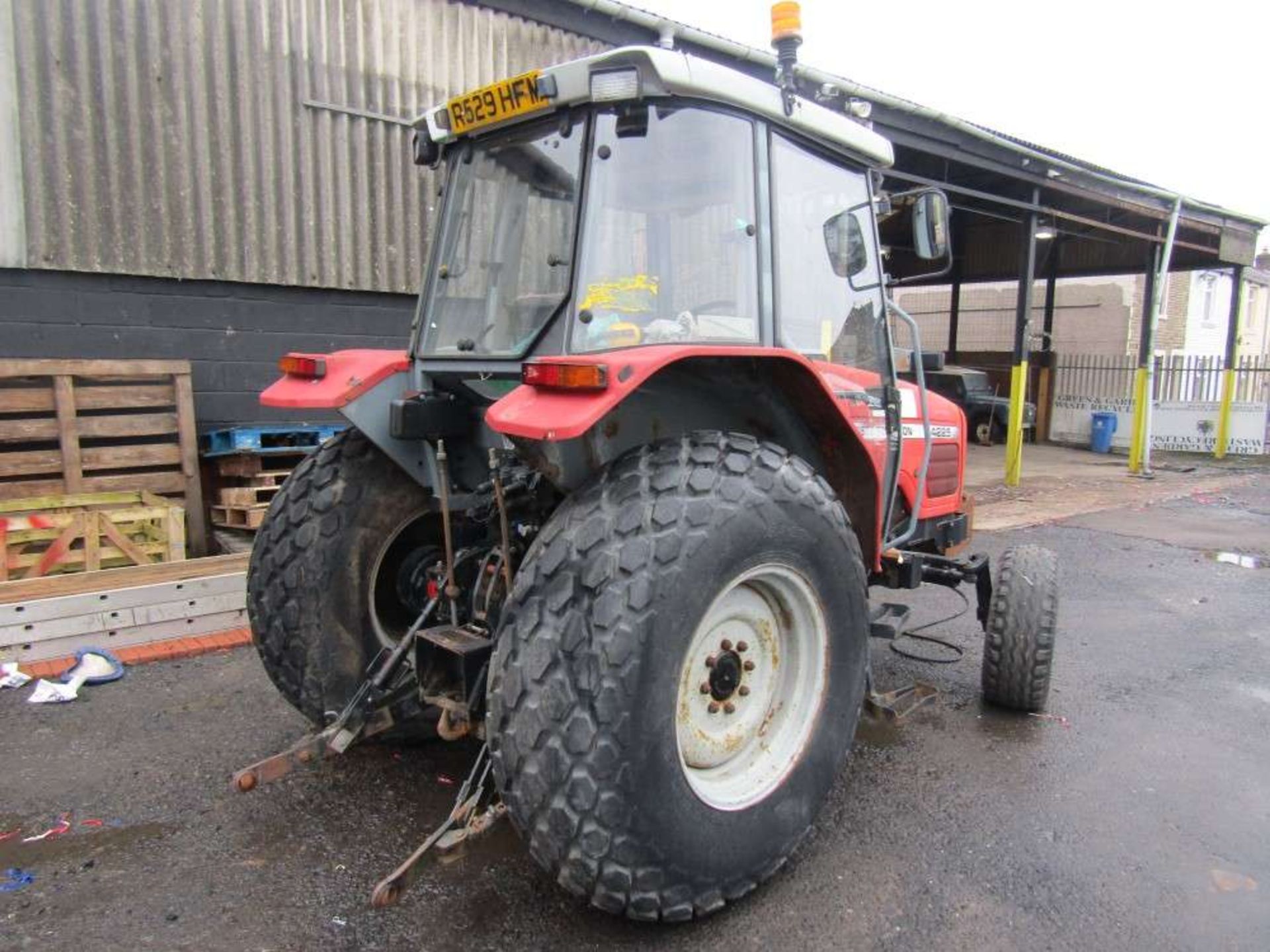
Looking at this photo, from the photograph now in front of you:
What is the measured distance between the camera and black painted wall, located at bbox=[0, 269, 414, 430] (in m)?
5.54

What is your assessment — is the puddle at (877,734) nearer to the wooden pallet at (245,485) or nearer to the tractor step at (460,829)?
the tractor step at (460,829)

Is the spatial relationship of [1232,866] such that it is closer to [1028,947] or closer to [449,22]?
[1028,947]

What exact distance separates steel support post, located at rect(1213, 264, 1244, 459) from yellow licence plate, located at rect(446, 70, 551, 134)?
53.9ft

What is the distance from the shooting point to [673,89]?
249 cm

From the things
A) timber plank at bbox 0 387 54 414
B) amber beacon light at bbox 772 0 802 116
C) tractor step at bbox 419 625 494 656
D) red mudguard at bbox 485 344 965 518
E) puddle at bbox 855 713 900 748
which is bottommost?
puddle at bbox 855 713 900 748

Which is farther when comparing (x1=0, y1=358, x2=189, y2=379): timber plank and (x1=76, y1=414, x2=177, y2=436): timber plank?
(x1=76, y1=414, x2=177, y2=436): timber plank

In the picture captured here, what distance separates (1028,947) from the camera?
7.58 feet

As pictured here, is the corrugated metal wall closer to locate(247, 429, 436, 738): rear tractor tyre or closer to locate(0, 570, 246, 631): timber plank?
locate(0, 570, 246, 631): timber plank

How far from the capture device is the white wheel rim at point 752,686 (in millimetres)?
2422

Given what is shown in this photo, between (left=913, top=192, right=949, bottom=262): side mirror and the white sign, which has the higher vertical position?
(left=913, top=192, right=949, bottom=262): side mirror

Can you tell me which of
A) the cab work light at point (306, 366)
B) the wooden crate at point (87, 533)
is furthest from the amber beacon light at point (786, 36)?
the wooden crate at point (87, 533)

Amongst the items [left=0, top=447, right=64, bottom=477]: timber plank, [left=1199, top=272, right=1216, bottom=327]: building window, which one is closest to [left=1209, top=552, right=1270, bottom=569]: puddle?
[left=0, top=447, right=64, bottom=477]: timber plank

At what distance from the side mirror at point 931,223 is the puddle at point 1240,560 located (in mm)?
5698

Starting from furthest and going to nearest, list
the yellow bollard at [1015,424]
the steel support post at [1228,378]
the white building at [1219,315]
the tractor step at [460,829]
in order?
the white building at [1219,315] → the steel support post at [1228,378] → the yellow bollard at [1015,424] → the tractor step at [460,829]
